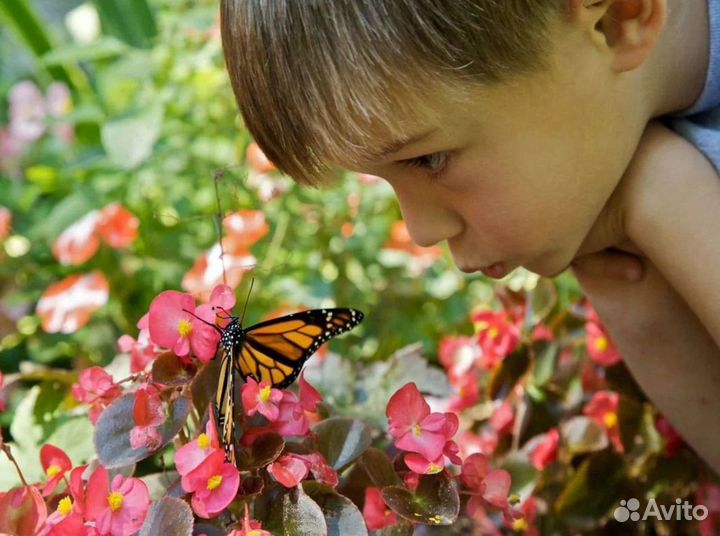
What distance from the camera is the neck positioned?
933mm

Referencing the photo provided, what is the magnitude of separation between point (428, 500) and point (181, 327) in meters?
0.24

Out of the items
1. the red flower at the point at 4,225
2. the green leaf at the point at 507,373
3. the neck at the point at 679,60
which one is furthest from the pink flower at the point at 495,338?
the red flower at the point at 4,225

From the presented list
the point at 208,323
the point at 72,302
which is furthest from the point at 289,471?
the point at 72,302

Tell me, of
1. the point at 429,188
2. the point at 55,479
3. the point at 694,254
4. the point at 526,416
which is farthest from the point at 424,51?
the point at 526,416

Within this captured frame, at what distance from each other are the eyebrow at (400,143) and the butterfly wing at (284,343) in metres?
0.15

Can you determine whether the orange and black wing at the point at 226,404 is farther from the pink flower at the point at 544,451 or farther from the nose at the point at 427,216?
the pink flower at the point at 544,451

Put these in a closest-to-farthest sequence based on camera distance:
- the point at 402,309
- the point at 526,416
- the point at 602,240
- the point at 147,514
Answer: the point at 147,514
the point at 602,240
the point at 526,416
the point at 402,309

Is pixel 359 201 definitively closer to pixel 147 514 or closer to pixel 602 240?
pixel 602 240

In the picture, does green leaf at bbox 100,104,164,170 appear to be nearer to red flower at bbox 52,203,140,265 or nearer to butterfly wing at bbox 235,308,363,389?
red flower at bbox 52,203,140,265

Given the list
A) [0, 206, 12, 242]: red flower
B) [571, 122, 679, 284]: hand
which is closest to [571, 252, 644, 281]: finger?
[571, 122, 679, 284]: hand

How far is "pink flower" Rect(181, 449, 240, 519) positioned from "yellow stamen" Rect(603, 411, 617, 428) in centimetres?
63

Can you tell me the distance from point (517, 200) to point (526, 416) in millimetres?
386

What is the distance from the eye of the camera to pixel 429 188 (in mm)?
872

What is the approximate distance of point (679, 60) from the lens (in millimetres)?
958
